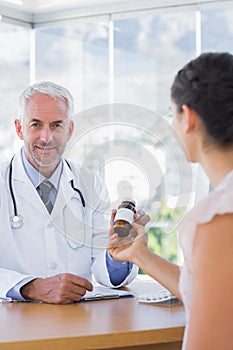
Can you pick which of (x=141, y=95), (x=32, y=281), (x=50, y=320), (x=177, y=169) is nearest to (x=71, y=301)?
(x=32, y=281)

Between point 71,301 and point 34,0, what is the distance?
3.61 m

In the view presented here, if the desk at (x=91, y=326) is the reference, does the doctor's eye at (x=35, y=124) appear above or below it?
above

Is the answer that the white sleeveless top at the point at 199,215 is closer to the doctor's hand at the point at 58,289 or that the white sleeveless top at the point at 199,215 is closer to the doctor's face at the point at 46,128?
the doctor's hand at the point at 58,289

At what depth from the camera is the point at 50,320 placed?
2.09 m

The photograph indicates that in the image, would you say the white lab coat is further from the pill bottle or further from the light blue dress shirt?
the pill bottle

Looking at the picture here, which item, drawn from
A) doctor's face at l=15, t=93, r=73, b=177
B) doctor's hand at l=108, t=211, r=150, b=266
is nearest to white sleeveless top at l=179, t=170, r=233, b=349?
doctor's hand at l=108, t=211, r=150, b=266

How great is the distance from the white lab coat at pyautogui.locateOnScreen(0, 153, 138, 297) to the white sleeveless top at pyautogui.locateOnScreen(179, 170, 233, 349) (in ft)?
3.69

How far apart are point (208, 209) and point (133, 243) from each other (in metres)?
0.77

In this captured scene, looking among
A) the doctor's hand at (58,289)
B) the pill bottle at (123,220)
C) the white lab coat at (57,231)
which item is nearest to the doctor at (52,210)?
the white lab coat at (57,231)

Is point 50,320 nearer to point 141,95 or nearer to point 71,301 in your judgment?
point 71,301

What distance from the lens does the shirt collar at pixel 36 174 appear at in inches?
110

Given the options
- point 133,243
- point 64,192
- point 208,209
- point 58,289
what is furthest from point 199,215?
point 64,192

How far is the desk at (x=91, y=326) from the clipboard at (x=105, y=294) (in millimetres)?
61

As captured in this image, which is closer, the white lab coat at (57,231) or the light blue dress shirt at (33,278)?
the light blue dress shirt at (33,278)
